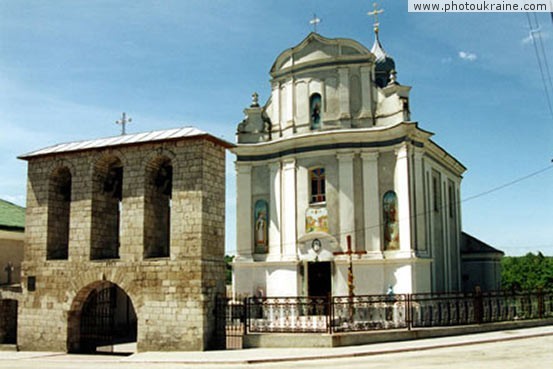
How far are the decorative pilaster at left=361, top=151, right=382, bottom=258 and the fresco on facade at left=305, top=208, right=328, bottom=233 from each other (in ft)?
5.96

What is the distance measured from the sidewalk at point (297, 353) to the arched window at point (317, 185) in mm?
10474

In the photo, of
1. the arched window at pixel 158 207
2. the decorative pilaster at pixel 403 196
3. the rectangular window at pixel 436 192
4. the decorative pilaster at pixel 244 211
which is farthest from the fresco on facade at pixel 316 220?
the arched window at pixel 158 207

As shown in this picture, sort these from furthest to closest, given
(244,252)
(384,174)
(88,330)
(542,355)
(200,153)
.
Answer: (244,252)
(384,174)
(88,330)
(200,153)
(542,355)

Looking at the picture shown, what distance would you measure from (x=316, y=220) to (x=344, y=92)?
19.7ft

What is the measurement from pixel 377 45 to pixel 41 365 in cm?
2542

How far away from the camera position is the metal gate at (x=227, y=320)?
1706 centimetres

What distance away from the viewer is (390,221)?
2545 centimetres

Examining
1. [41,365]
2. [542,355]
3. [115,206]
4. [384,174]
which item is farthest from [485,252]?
[41,365]

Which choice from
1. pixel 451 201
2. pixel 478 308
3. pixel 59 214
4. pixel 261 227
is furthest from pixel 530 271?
pixel 59 214

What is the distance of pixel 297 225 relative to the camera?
26875 mm

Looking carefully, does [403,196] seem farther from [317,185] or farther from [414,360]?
[414,360]

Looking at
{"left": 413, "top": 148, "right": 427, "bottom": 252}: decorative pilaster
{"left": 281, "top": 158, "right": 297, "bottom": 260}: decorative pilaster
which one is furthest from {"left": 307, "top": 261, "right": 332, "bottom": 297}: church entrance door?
{"left": 413, "top": 148, "right": 427, "bottom": 252}: decorative pilaster

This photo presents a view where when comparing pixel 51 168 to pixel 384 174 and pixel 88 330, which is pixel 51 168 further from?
pixel 384 174

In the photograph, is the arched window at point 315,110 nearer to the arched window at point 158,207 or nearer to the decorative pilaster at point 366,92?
the decorative pilaster at point 366,92
